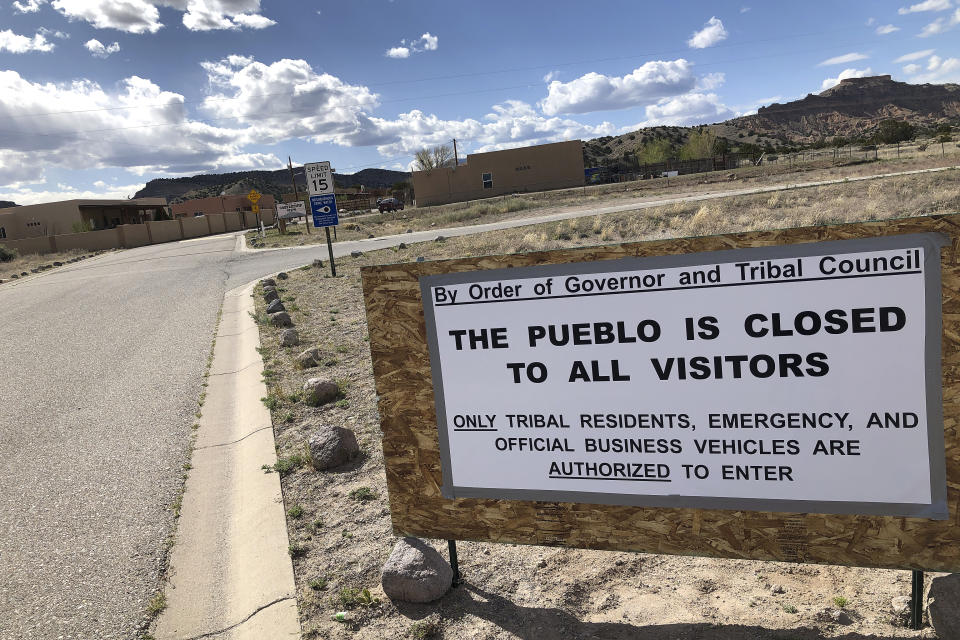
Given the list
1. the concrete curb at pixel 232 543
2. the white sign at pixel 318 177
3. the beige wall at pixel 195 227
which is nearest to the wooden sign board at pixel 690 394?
the concrete curb at pixel 232 543

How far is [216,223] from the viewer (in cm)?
6112

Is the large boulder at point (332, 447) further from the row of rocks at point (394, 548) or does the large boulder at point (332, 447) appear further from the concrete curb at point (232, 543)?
the concrete curb at point (232, 543)

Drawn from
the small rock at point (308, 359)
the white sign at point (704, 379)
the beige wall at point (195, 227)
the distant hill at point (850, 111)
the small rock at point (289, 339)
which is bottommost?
the small rock at point (308, 359)

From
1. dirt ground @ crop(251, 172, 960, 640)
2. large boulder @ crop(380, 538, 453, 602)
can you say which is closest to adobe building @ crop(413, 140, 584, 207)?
dirt ground @ crop(251, 172, 960, 640)

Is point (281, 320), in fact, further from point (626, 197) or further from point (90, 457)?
point (626, 197)

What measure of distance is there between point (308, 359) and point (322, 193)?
1050 centimetres

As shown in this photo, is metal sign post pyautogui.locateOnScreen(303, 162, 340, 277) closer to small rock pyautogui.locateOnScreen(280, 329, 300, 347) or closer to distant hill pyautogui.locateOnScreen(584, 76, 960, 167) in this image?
small rock pyautogui.locateOnScreen(280, 329, 300, 347)

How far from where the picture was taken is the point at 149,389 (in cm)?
784

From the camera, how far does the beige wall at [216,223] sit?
60219 mm

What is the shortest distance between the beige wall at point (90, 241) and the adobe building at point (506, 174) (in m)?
27.5

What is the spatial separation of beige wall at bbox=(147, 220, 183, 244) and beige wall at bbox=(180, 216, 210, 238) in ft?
3.12

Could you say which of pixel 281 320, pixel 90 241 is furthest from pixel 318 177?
pixel 90 241

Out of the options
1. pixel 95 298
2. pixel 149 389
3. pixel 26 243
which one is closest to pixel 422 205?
pixel 26 243

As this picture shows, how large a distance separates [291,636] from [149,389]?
18.7 feet
